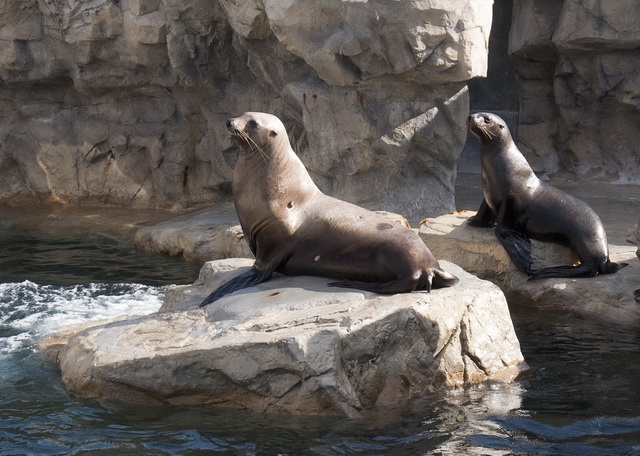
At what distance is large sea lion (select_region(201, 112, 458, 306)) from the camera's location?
19.0ft

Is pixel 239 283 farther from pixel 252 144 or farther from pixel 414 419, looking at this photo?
pixel 414 419

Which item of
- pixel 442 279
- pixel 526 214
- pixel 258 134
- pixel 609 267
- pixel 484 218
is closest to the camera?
pixel 442 279

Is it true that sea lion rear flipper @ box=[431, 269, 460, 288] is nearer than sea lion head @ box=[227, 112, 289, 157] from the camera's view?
Yes

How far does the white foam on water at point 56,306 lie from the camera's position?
6.95 metres

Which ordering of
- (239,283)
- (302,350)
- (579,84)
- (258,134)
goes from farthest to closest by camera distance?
(579,84) < (258,134) < (239,283) < (302,350)

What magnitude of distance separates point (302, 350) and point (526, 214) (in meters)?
3.52

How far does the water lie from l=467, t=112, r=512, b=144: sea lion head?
192cm

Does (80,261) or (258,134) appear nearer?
(258,134)

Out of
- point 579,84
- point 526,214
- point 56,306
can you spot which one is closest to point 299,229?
point 526,214

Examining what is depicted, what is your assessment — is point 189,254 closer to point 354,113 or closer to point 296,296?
point 354,113

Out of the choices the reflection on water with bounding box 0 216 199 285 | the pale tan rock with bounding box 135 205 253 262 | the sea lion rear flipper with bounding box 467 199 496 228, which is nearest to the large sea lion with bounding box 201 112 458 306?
the sea lion rear flipper with bounding box 467 199 496 228

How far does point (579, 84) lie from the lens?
12.2 m

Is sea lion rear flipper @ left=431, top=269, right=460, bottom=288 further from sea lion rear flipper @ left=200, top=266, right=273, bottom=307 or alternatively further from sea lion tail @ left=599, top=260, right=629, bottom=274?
sea lion tail @ left=599, top=260, right=629, bottom=274

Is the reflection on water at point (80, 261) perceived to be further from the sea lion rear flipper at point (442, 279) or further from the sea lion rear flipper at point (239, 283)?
the sea lion rear flipper at point (442, 279)
